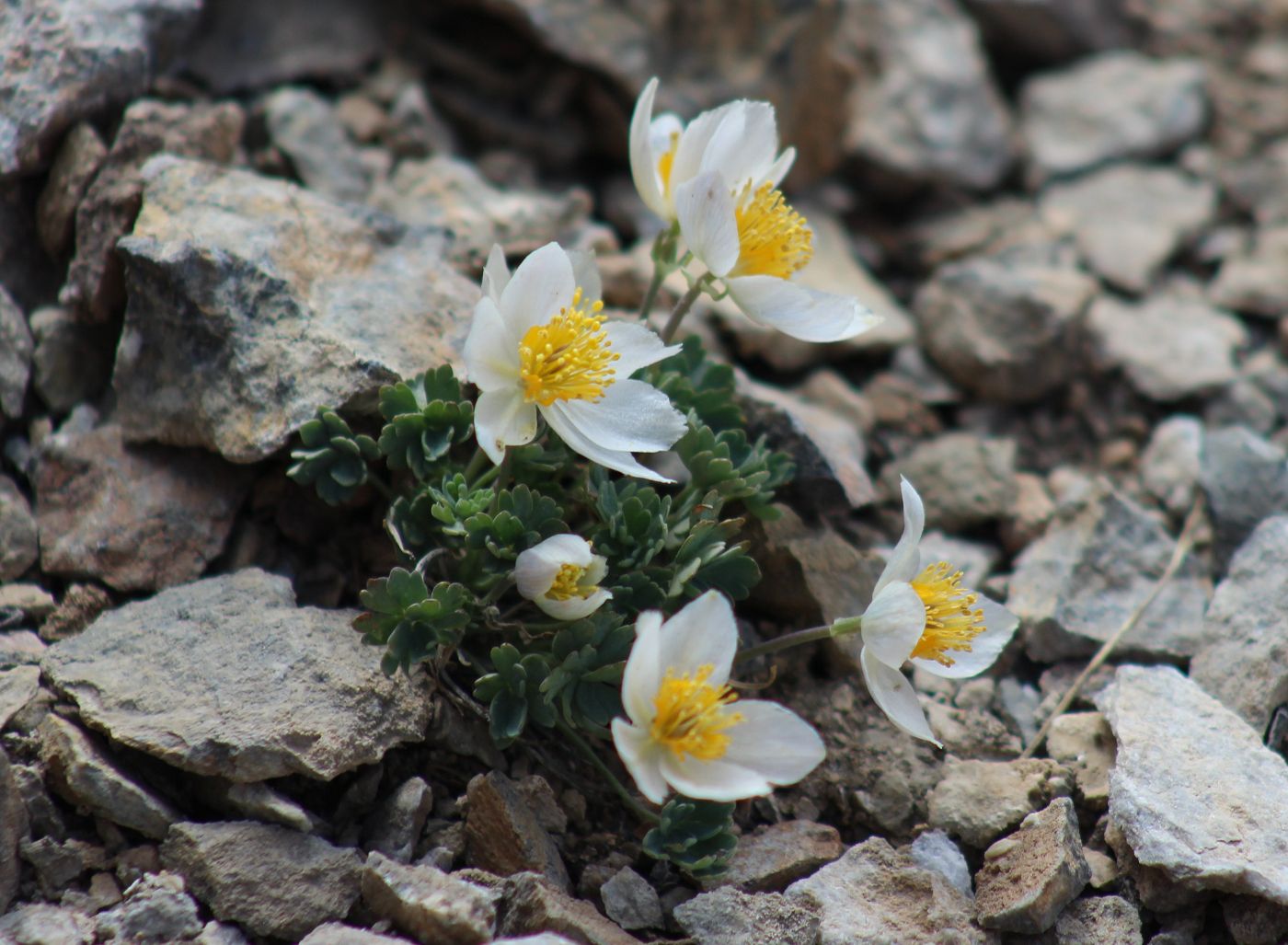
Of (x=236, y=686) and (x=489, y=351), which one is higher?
(x=489, y=351)

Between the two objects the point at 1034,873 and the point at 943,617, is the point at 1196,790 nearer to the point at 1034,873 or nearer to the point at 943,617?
the point at 1034,873

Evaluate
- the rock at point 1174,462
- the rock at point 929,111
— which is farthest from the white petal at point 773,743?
the rock at point 929,111

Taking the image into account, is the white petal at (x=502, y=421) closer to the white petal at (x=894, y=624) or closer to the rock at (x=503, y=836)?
the rock at (x=503, y=836)

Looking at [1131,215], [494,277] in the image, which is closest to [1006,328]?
[1131,215]

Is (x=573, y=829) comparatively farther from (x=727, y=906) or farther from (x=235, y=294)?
(x=235, y=294)

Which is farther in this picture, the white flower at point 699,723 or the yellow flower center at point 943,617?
the yellow flower center at point 943,617

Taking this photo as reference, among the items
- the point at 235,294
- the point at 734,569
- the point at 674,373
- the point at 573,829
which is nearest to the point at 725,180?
the point at 674,373

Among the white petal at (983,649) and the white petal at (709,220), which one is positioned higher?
the white petal at (709,220)

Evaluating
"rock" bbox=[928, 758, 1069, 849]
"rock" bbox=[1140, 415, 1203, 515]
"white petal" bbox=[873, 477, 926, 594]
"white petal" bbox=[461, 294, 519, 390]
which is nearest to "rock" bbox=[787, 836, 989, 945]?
"rock" bbox=[928, 758, 1069, 849]
